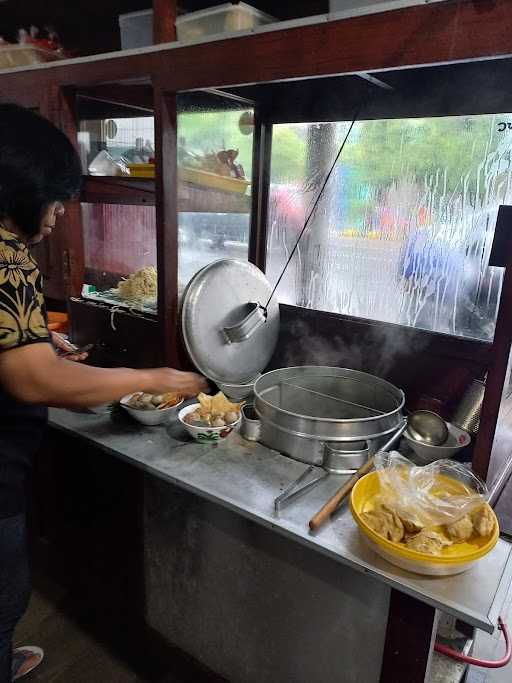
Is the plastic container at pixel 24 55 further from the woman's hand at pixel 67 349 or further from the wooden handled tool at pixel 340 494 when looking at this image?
the wooden handled tool at pixel 340 494

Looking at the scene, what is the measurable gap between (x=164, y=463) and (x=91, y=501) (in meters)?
0.88

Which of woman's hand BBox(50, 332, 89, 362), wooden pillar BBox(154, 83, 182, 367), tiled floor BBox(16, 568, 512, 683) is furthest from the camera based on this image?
woman's hand BBox(50, 332, 89, 362)

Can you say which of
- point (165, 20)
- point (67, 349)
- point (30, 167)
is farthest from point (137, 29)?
point (67, 349)

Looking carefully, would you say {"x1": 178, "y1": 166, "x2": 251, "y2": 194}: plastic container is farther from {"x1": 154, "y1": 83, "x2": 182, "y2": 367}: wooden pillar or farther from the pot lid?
the pot lid

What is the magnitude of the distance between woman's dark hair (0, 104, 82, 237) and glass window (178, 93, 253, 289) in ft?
2.18

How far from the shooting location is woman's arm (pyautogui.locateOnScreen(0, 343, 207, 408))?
124 centimetres

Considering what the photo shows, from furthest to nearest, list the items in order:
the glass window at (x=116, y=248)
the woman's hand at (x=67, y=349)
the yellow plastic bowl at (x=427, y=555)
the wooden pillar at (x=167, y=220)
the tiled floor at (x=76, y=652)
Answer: the glass window at (x=116, y=248)
the woman's hand at (x=67, y=349)
the tiled floor at (x=76, y=652)
the wooden pillar at (x=167, y=220)
the yellow plastic bowl at (x=427, y=555)

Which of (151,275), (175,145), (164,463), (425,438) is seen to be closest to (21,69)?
(175,145)

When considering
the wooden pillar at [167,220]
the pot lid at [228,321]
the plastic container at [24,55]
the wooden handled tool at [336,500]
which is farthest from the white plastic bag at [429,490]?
the plastic container at [24,55]

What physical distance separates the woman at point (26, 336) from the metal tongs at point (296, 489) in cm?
51

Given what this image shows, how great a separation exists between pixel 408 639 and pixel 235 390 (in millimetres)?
1051

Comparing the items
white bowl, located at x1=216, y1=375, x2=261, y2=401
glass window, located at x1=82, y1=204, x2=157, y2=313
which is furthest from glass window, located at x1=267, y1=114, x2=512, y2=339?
glass window, located at x1=82, y1=204, x2=157, y2=313

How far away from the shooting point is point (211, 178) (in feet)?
6.82

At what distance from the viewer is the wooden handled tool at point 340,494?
51.9 inches
